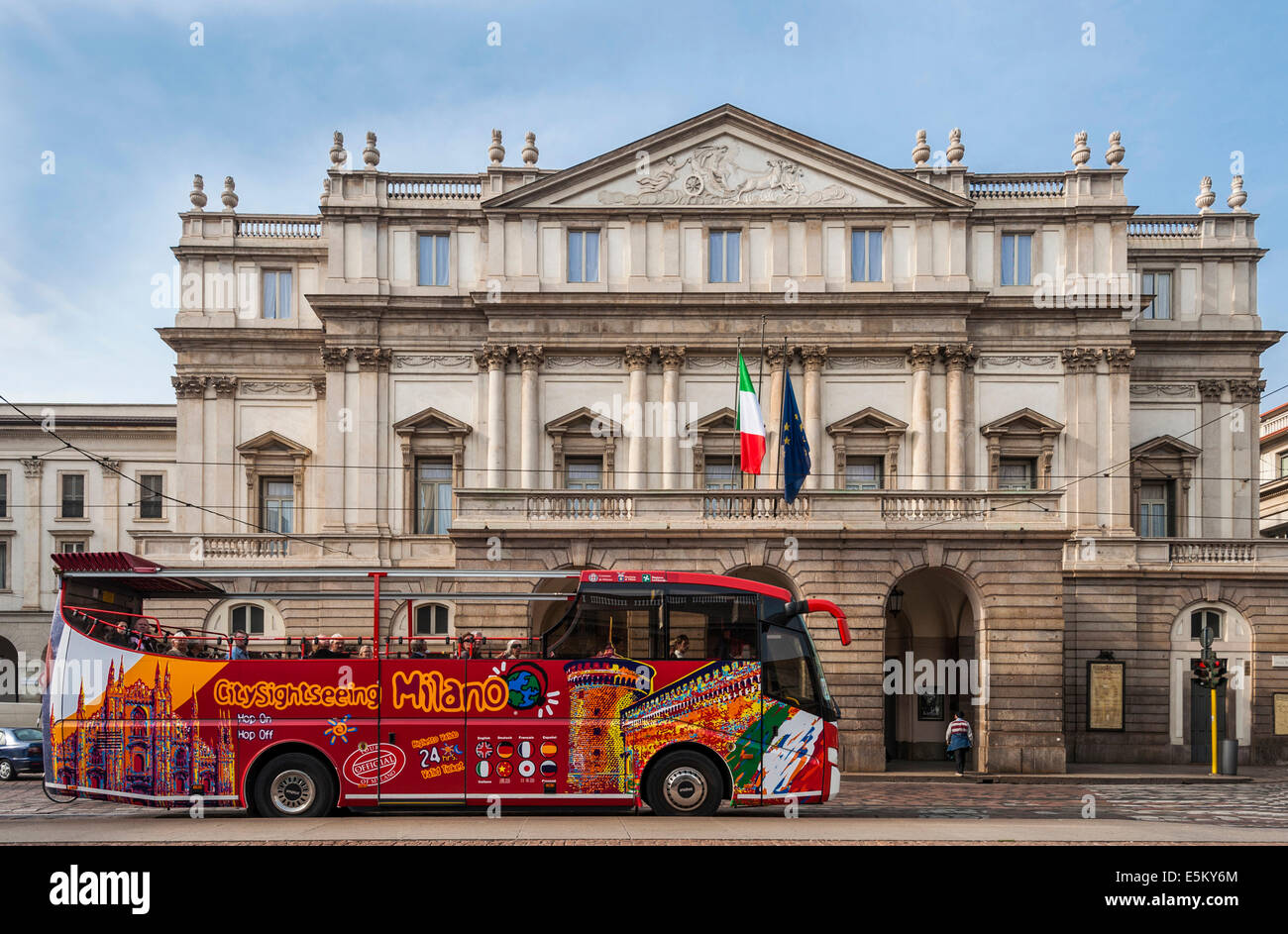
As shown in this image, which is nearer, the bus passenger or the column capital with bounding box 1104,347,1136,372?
the bus passenger

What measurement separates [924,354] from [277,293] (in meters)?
22.6

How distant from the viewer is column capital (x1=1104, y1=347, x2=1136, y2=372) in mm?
40344

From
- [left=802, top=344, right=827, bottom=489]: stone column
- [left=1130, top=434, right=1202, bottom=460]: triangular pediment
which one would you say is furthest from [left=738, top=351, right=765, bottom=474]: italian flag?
[left=1130, top=434, right=1202, bottom=460]: triangular pediment

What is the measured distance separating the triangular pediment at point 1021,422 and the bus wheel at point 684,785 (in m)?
24.9

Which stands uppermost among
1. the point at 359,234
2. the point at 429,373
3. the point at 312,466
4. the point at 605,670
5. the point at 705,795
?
the point at 359,234

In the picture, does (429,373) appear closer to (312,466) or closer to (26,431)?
(312,466)

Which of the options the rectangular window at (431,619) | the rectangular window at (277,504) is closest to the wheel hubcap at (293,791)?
the rectangular window at (431,619)

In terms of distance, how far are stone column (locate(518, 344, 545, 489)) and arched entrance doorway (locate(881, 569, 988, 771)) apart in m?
12.4

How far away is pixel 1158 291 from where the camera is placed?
42.8 metres

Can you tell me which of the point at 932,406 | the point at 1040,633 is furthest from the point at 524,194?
the point at 1040,633

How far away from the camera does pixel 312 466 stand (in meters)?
41.7

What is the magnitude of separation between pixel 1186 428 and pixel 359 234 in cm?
2947

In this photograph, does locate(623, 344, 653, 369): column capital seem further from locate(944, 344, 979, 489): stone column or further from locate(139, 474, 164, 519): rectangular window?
locate(139, 474, 164, 519): rectangular window
